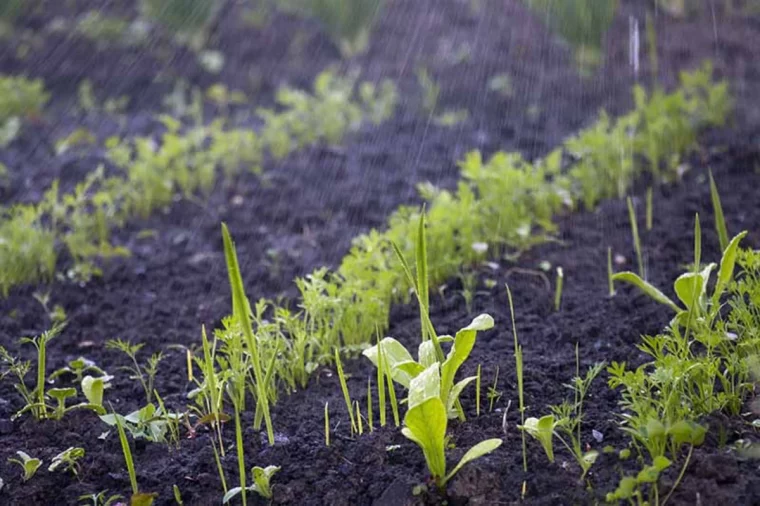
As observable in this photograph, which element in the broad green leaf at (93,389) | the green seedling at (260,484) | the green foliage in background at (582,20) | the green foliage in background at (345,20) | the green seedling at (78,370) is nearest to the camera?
the green seedling at (260,484)

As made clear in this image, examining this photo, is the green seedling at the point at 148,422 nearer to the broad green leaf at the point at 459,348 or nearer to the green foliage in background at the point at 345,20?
the broad green leaf at the point at 459,348

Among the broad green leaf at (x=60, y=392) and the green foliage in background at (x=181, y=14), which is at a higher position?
the green foliage in background at (x=181, y=14)

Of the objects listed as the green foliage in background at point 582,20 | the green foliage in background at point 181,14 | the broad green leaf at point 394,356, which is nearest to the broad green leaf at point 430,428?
the broad green leaf at point 394,356

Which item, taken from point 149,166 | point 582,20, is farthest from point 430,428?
point 582,20

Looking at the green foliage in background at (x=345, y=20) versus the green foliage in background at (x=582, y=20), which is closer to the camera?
the green foliage in background at (x=582, y=20)

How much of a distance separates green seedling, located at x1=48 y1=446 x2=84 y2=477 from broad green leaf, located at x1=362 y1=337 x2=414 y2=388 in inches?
27.8

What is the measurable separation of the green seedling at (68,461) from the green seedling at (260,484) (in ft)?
1.28

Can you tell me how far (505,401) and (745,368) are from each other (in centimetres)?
57

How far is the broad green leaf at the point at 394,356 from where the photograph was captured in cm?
198

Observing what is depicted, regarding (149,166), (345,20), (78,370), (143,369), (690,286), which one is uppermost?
(345,20)

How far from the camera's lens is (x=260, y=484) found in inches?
71.4

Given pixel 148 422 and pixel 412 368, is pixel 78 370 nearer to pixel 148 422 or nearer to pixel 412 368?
pixel 148 422

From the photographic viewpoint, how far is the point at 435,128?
4.67 m

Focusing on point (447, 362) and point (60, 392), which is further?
point (60, 392)
